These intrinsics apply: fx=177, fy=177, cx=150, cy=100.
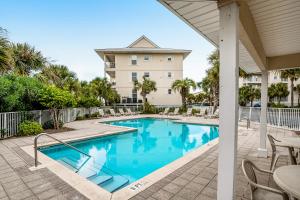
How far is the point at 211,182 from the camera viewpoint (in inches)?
→ 154

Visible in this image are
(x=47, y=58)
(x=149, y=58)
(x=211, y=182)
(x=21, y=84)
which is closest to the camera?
(x=211, y=182)

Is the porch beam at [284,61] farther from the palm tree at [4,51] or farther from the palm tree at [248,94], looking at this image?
the palm tree at [248,94]

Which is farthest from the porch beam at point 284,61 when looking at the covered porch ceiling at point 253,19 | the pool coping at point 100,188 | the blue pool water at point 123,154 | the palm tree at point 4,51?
the palm tree at point 4,51

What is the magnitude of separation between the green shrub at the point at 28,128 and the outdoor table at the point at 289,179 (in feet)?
35.2

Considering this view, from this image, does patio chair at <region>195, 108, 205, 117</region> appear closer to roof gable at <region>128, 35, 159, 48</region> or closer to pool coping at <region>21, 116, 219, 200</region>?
roof gable at <region>128, 35, 159, 48</region>

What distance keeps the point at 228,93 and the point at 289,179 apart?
126 cm

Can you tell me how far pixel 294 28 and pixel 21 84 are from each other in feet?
37.8

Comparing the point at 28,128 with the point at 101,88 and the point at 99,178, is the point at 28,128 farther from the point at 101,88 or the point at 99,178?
the point at 101,88

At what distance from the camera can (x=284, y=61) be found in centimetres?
587

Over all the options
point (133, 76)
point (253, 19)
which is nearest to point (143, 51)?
point (133, 76)

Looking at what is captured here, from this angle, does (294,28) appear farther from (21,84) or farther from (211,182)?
(21,84)

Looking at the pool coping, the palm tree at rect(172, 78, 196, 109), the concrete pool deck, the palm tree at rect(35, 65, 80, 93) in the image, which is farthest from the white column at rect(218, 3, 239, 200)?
the palm tree at rect(172, 78, 196, 109)

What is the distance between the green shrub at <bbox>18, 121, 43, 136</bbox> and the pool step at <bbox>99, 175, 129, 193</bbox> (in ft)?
21.8

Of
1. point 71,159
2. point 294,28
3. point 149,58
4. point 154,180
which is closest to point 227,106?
point 154,180
